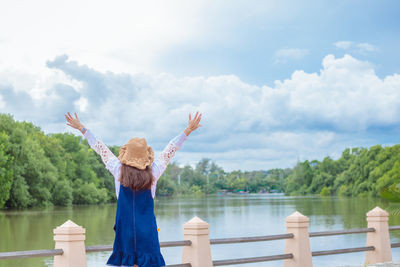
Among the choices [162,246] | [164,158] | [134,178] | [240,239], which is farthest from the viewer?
[240,239]

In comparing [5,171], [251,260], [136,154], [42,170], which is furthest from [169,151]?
[42,170]

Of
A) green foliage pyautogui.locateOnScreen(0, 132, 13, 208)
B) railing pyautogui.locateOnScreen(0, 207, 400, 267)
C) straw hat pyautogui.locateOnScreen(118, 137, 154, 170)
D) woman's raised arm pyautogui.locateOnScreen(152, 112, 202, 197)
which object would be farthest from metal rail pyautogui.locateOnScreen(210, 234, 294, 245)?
green foliage pyautogui.locateOnScreen(0, 132, 13, 208)

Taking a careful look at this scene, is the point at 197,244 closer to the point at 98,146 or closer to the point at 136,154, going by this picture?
the point at 98,146

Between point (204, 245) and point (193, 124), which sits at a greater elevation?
point (193, 124)

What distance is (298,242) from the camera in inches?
373

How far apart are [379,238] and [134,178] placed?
277 inches

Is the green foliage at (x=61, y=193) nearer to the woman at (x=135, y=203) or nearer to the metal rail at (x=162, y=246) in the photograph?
the metal rail at (x=162, y=246)

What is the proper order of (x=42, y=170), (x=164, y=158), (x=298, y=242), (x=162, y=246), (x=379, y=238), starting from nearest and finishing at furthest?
(x=164, y=158) < (x=162, y=246) < (x=298, y=242) < (x=379, y=238) < (x=42, y=170)

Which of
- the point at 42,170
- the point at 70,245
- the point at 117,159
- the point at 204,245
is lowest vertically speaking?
the point at 204,245

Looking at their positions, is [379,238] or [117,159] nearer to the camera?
[117,159]

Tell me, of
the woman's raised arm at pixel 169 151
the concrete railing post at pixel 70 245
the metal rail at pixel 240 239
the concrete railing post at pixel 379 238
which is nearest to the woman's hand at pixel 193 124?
the woman's raised arm at pixel 169 151

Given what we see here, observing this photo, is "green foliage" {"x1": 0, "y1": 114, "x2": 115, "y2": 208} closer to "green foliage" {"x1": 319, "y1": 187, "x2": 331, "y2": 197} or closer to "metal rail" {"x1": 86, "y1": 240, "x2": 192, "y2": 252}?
"metal rail" {"x1": 86, "y1": 240, "x2": 192, "y2": 252}

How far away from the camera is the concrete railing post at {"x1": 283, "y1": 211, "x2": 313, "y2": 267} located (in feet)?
31.1

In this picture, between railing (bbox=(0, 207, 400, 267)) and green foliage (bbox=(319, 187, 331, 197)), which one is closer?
railing (bbox=(0, 207, 400, 267))
